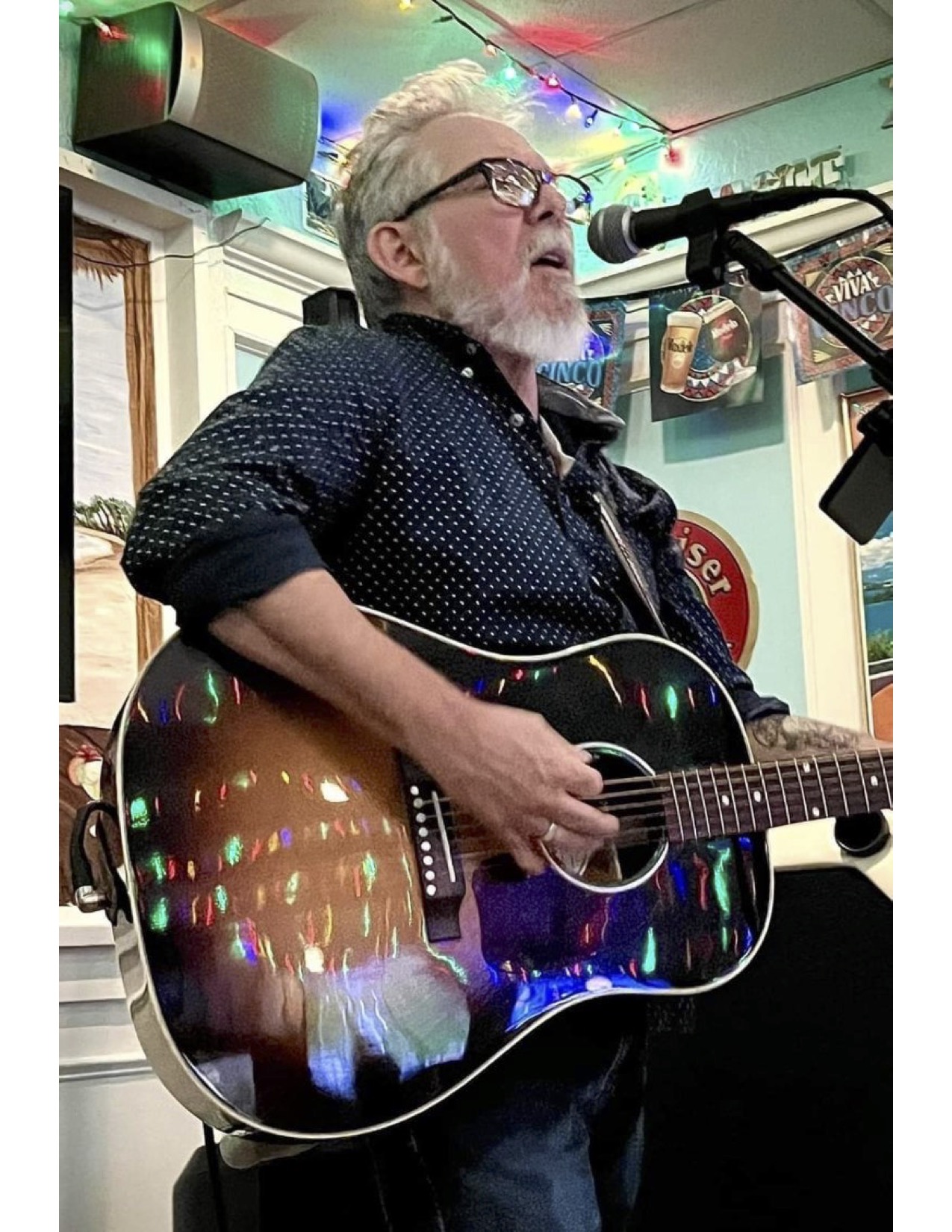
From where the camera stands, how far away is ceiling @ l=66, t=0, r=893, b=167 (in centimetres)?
121

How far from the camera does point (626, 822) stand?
3.35 ft

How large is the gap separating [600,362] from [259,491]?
385 millimetres

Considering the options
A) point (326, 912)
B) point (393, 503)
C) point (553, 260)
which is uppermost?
point (553, 260)

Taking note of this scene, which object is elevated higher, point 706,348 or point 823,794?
point 706,348

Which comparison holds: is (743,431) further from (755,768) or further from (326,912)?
(326,912)

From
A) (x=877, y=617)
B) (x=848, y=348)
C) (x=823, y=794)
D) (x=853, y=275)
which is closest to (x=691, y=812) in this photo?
(x=823, y=794)

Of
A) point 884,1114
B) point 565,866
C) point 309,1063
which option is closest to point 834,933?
point 884,1114

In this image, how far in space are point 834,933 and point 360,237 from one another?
26.4 inches

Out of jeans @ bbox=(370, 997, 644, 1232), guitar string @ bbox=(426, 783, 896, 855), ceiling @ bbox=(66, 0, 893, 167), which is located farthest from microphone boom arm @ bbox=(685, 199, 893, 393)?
jeans @ bbox=(370, 997, 644, 1232)

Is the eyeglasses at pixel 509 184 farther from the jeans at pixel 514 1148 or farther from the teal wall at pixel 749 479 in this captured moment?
the jeans at pixel 514 1148

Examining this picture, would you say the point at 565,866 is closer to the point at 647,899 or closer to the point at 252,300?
the point at 647,899

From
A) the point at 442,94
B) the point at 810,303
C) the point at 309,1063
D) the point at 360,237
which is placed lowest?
the point at 309,1063

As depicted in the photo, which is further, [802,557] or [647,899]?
[802,557]

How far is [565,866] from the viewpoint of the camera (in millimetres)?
997
